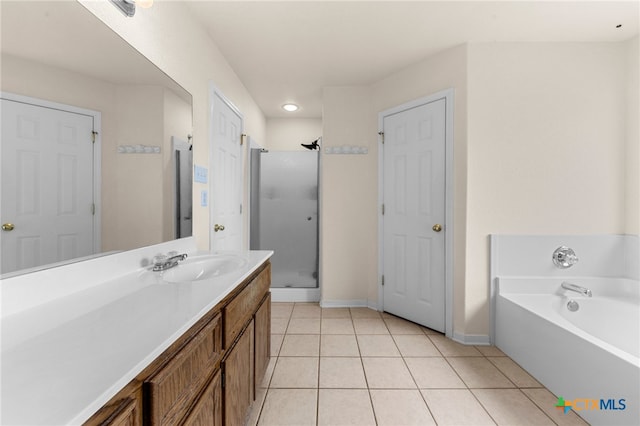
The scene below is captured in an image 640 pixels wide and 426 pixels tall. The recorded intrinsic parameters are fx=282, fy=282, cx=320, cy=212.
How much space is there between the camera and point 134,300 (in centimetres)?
88

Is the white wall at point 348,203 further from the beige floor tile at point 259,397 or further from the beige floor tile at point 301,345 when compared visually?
the beige floor tile at point 259,397

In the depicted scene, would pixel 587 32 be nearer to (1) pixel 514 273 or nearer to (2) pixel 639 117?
(2) pixel 639 117

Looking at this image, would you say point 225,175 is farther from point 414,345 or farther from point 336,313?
point 414,345

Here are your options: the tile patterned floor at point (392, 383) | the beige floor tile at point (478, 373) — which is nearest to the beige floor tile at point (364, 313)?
the tile patterned floor at point (392, 383)

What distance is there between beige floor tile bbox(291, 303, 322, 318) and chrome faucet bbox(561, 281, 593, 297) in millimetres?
2047

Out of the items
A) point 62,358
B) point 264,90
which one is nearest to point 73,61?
point 62,358

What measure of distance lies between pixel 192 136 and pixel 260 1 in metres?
0.96

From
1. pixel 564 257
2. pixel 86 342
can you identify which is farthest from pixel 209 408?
pixel 564 257

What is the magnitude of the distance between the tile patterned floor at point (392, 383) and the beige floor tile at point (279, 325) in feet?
0.06

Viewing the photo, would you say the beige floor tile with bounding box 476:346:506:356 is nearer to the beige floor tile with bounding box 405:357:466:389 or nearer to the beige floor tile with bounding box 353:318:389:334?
the beige floor tile with bounding box 405:357:466:389

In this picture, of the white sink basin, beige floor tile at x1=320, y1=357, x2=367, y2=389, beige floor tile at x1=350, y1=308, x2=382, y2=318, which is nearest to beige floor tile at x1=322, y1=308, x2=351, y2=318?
beige floor tile at x1=350, y1=308, x2=382, y2=318

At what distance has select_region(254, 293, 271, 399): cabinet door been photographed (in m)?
1.47

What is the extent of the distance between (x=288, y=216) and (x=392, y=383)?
204cm

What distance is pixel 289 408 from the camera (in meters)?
1.53
